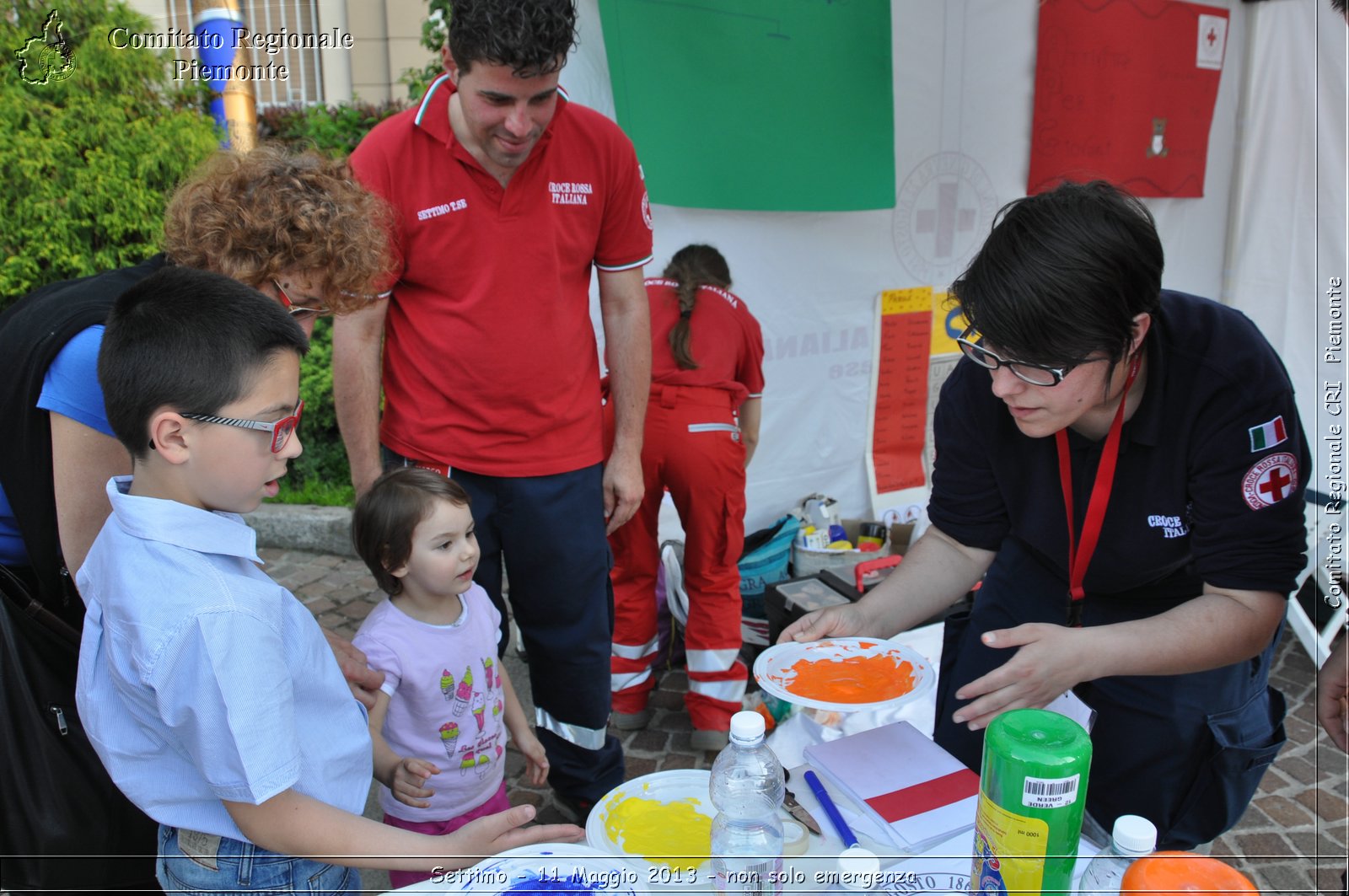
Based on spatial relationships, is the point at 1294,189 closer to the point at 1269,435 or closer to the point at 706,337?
the point at 706,337

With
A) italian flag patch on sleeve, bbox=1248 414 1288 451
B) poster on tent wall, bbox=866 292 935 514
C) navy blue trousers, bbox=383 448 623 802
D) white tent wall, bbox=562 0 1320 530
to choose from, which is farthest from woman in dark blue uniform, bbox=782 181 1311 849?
poster on tent wall, bbox=866 292 935 514

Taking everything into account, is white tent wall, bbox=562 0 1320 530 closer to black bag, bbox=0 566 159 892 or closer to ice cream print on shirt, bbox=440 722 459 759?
ice cream print on shirt, bbox=440 722 459 759

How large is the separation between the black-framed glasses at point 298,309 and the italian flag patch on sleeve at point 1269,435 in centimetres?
175

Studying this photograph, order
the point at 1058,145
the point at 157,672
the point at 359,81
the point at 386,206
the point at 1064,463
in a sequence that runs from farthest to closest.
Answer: the point at 359,81
the point at 1058,145
the point at 386,206
the point at 1064,463
the point at 157,672

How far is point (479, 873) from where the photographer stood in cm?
128

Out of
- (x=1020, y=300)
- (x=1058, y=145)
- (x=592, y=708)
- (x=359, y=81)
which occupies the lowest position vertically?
(x=592, y=708)

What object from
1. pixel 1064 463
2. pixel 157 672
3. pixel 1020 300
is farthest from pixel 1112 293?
pixel 157 672

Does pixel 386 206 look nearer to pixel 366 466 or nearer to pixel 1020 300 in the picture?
pixel 366 466

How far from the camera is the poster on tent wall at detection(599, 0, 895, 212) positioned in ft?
11.2

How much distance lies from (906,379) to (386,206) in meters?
3.11

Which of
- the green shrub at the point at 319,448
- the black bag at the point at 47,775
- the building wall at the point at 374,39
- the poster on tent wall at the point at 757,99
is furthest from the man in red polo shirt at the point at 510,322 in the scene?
the building wall at the point at 374,39

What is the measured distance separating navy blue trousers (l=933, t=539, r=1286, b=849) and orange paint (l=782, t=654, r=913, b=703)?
13.2 inches

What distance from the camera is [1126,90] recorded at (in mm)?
4602

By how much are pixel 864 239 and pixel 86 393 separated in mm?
3540
